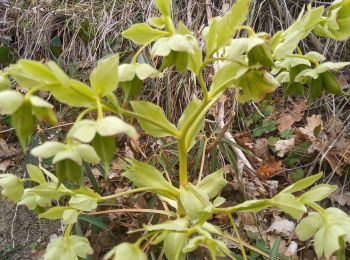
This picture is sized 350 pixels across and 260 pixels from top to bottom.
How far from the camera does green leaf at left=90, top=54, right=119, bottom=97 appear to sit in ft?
2.72

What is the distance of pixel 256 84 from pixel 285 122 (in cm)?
106

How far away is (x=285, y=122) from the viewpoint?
193cm

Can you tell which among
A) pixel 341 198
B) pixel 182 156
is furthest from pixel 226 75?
→ pixel 341 198

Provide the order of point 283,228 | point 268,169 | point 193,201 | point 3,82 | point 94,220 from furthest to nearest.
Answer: point 268,169, point 283,228, point 94,220, point 193,201, point 3,82

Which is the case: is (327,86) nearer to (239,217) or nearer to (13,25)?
(239,217)

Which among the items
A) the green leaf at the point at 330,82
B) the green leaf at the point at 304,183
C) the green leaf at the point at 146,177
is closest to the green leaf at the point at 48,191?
the green leaf at the point at 146,177

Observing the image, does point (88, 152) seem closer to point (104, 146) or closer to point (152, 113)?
point (104, 146)

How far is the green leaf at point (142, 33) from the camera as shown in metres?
0.99

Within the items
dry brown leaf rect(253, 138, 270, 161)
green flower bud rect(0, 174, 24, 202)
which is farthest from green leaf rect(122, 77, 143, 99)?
dry brown leaf rect(253, 138, 270, 161)

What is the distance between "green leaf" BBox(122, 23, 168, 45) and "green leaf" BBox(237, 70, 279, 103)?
194 mm

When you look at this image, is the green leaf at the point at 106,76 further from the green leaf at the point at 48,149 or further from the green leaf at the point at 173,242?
the green leaf at the point at 173,242

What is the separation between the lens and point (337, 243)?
0.90 metres

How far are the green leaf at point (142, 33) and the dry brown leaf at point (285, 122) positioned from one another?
1.00m

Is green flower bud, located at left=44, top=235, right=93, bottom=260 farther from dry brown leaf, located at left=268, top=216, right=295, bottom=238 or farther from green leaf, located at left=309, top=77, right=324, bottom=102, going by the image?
dry brown leaf, located at left=268, top=216, right=295, bottom=238
